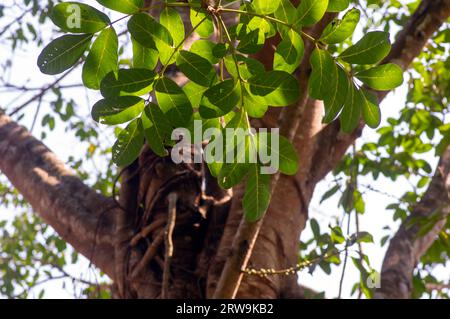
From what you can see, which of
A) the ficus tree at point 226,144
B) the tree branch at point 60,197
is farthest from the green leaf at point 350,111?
the tree branch at point 60,197

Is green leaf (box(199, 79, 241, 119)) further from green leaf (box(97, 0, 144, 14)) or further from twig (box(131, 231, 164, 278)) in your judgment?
twig (box(131, 231, 164, 278))

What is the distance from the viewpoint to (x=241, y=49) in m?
1.23

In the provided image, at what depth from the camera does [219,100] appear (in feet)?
3.93

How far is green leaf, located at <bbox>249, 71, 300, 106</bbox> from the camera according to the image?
1216mm

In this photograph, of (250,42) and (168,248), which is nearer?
(250,42)

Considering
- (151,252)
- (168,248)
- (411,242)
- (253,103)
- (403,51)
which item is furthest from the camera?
(411,242)

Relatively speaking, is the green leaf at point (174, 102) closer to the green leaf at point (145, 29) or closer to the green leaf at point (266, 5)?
the green leaf at point (145, 29)

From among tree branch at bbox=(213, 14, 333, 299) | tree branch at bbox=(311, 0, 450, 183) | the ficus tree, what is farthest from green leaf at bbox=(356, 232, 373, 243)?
tree branch at bbox=(213, 14, 333, 299)

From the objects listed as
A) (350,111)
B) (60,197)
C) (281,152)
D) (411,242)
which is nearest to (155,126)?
(281,152)

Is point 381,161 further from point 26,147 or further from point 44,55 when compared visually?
point 44,55

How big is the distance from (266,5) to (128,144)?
1.26 feet

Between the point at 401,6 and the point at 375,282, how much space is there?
176 cm

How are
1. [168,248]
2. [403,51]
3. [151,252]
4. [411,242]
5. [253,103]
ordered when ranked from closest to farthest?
[253,103] → [168,248] → [151,252] → [403,51] → [411,242]

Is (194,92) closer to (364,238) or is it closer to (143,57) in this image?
(143,57)
